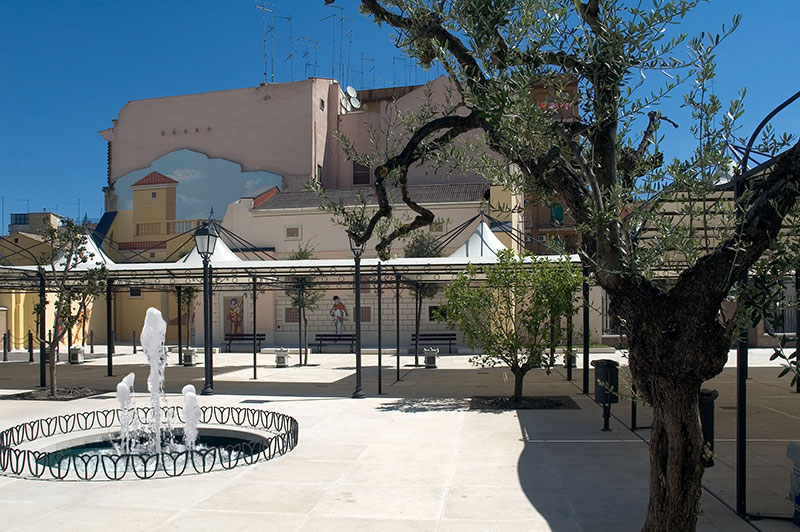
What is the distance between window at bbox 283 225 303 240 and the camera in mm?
35750

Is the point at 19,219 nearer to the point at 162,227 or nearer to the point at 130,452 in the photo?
the point at 162,227

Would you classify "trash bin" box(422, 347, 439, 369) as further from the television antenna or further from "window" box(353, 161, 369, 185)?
the television antenna

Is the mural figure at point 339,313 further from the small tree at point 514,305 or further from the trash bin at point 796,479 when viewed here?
the trash bin at point 796,479

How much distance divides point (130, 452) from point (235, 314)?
27.1m

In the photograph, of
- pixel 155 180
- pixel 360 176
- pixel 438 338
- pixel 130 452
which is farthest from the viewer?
pixel 360 176

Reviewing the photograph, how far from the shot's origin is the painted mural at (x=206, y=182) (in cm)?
4400

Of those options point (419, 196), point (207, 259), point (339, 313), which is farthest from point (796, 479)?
point (419, 196)

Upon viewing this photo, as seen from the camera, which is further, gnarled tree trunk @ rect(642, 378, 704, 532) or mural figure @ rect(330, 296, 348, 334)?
mural figure @ rect(330, 296, 348, 334)

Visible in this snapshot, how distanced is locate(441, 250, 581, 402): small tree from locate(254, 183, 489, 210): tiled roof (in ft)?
66.3

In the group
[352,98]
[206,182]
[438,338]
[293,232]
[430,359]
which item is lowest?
[438,338]

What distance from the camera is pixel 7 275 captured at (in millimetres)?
22672

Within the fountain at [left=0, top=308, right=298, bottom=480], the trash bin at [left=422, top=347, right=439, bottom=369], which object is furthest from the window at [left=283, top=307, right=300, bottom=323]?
the fountain at [left=0, top=308, right=298, bottom=480]

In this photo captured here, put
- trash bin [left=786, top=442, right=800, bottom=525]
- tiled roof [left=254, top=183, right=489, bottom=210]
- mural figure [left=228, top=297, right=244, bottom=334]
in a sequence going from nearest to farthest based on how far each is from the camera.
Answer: trash bin [left=786, top=442, right=800, bottom=525], tiled roof [left=254, top=183, right=489, bottom=210], mural figure [left=228, top=297, right=244, bottom=334]

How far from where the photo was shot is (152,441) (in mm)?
10609
